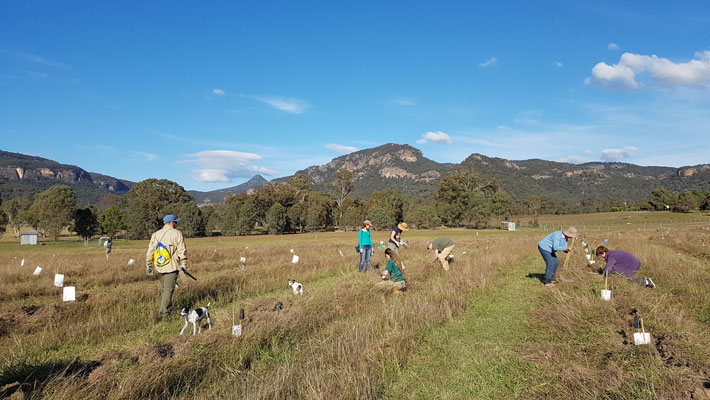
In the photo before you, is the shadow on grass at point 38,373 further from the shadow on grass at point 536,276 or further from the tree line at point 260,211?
the tree line at point 260,211

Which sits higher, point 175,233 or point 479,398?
point 175,233

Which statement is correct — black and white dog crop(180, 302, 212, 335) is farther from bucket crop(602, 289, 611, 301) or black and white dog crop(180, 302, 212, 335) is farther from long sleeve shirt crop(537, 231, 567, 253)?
long sleeve shirt crop(537, 231, 567, 253)

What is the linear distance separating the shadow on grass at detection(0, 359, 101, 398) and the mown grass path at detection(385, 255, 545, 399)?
3686 millimetres

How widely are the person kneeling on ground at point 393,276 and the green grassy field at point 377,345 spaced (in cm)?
35

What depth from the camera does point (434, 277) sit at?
1223cm

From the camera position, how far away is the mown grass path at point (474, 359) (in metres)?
4.67

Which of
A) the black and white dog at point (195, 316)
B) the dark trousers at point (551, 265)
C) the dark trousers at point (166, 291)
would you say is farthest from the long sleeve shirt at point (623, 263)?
the dark trousers at point (166, 291)

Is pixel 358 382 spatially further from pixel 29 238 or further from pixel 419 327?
pixel 29 238

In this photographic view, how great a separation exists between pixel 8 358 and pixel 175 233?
3190 millimetres

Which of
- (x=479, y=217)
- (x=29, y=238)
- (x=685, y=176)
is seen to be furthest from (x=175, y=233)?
(x=685, y=176)

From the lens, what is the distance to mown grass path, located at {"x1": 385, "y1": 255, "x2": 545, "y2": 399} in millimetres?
4668

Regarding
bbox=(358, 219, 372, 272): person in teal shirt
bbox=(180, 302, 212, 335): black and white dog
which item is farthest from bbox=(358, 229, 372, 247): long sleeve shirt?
bbox=(180, 302, 212, 335): black and white dog

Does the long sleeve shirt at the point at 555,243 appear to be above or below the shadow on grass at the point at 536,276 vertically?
above

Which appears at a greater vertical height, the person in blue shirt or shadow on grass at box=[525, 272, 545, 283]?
the person in blue shirt
